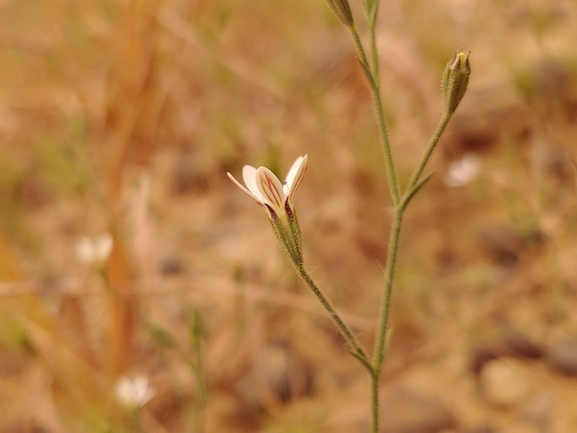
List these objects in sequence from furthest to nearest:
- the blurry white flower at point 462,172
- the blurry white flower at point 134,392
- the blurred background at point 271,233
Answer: the blurry white flower at point 462,172 → the blurred background at point 271,233 → the blurry white flower at point 134,392

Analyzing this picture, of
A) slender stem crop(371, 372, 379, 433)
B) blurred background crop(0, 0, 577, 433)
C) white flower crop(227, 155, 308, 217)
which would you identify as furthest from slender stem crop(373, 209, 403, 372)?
blurred background crop(0, 0, 577, 433)

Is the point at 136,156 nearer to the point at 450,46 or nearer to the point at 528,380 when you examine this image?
the point at 450,46

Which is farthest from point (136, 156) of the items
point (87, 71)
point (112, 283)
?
point (112, 283)

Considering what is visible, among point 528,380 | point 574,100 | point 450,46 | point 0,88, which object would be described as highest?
point 0,88

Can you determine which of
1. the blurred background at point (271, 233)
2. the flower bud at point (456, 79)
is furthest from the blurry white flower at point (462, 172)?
the flower bud at point (456, 79)

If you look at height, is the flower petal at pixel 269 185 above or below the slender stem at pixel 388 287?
above

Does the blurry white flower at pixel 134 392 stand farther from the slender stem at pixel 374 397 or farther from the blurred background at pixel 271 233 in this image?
the slender stem at pixel 374 397

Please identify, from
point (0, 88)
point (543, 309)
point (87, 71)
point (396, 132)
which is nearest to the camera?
point (543, 309)
